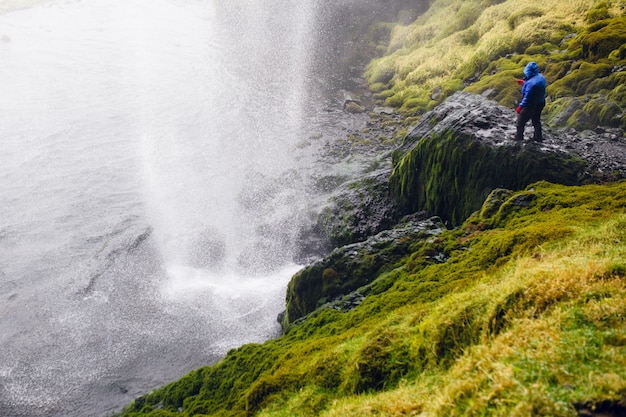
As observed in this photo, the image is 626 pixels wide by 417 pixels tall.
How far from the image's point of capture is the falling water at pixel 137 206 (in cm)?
2056

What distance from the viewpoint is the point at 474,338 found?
23.7ft

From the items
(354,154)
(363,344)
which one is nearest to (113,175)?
(354,154)

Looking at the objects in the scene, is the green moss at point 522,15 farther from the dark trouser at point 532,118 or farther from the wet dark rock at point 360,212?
the dark trouser at point 532,118

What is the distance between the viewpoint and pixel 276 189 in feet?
108

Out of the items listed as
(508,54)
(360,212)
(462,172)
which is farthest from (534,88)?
(508,54)

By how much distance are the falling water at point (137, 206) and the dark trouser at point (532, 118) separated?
13.6 m

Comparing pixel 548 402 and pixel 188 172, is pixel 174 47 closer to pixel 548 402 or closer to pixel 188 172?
pixel 188 172

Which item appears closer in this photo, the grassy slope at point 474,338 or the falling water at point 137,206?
the grassy slope at point 474,338

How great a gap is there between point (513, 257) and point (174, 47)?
66842 millimetres

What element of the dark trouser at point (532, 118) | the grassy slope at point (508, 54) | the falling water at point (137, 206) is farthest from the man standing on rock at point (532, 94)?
the falling water at point (137, 206)

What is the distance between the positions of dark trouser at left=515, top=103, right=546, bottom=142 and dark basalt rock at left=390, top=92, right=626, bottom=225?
0.32 m

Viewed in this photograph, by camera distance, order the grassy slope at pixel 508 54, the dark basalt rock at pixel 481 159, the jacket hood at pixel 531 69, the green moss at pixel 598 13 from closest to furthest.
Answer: the jacket hood at pixel 531 69, the dark basalt rock at pixel 481 159, the grassy slope at pixel 508 54, the green moss at pixel 598 13

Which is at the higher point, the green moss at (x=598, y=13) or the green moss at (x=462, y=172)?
the green moss at (x=598, y=13)

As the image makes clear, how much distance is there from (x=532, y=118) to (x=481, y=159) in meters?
2.47
